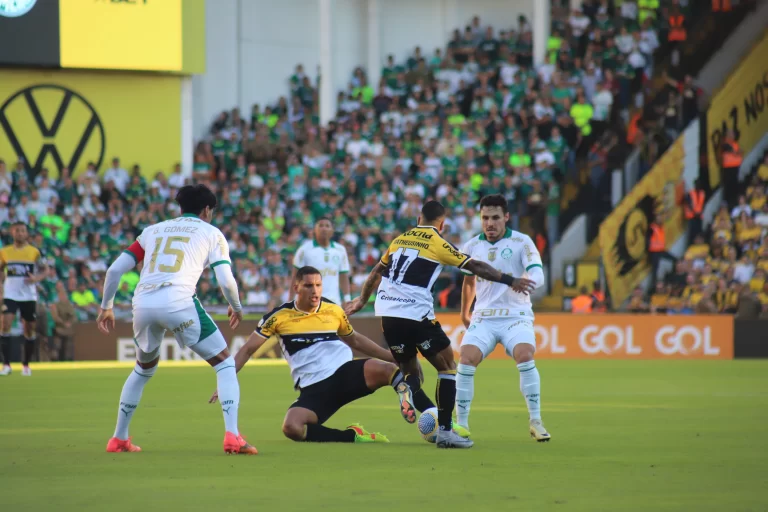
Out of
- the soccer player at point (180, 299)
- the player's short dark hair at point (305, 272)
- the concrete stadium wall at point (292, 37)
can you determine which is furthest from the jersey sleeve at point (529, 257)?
the concrete stadium wall at point (292, 37)

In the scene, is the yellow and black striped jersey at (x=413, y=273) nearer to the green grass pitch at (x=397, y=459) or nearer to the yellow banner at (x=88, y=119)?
the green grass pitch at (x=397, y=459)

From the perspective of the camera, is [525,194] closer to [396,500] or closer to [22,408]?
[22,408]

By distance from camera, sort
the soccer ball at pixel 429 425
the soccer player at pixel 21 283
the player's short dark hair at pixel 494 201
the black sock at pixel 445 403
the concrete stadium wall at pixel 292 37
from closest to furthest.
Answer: the black sock at pixel 445 403, the soccer ball at pixel 429 425, the player's short dark hair at pixel 494 201, the soccer player at pixel 21 283, the concrete stadium wall at pixel 292 37

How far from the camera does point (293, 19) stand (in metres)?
39.7

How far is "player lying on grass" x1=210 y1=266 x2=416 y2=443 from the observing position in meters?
10.9

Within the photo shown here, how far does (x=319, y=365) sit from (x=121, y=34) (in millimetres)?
23179

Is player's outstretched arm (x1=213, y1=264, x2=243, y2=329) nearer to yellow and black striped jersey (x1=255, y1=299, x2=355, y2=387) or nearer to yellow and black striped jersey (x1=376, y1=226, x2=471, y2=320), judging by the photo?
yellow and black striped jersey (x1=255, y1=299, x2=355, y2=387)

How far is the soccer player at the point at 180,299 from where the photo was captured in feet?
31.8

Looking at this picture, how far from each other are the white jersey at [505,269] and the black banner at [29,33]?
22714mm

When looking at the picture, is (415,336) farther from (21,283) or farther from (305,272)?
(21,283)

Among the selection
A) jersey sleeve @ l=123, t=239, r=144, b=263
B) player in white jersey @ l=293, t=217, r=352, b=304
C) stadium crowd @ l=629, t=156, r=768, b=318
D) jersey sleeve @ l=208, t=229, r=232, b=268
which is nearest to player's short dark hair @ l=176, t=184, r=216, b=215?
jersey sleeve @ l=208, t=229, r=232, b=268

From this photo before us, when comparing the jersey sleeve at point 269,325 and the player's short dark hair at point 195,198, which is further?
the jersey sleeve at point 269,325

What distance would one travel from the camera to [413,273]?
36.4 ft

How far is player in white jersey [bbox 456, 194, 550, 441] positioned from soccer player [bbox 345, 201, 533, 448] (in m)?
0.29
